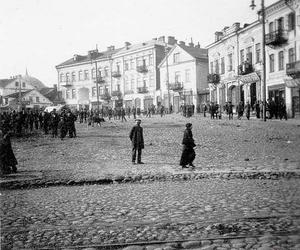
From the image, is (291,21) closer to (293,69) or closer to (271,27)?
(271,27)

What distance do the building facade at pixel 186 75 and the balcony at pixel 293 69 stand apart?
16629mm

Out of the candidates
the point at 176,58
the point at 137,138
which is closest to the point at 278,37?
the point at 176,58

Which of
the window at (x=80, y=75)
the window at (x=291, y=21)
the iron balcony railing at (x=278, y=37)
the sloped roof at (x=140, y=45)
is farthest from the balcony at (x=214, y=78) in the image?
the window at (x=80, y=75)

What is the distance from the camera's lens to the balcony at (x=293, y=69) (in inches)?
1047

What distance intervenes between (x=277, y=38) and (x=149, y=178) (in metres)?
22.9

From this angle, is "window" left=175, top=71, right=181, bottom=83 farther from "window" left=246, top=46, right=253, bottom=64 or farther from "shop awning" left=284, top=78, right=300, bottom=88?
"shop awning" left=284, top=78, right=300, bottom=88

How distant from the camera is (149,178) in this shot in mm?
9602

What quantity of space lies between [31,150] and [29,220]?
1067 cm

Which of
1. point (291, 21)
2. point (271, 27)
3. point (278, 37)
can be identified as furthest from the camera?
point (271, 27)

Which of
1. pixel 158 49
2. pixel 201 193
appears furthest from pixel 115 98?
pixel 201 193

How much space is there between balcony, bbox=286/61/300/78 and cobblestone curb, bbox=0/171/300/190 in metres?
19.4

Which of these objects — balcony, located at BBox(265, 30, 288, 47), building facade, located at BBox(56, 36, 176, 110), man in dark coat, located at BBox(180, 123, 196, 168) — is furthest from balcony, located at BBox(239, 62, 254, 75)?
man in dark coat, located at BBox(180, 123, 196, 168)

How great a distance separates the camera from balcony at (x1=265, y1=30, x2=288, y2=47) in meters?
28.3

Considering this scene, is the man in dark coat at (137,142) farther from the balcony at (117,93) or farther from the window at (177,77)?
the balcony at (117,93)
